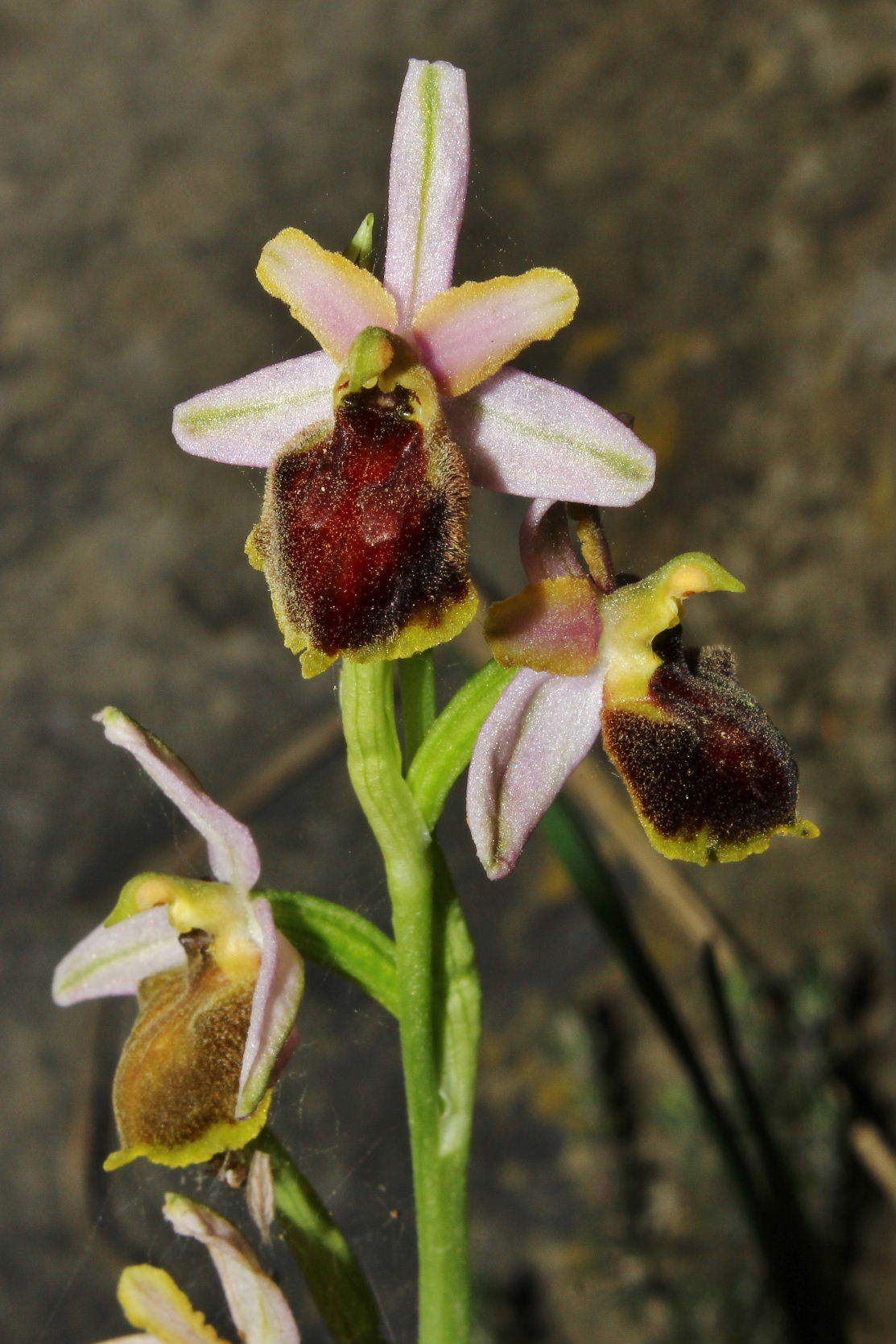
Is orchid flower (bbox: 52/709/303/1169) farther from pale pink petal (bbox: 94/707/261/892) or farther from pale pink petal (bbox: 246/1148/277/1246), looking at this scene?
pale pink petal (bbox: 246/1148/277/1246)

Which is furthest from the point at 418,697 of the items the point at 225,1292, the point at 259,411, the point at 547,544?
the point at 225,1292

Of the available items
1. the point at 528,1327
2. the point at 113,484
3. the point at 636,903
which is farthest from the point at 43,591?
the point at 528,1327

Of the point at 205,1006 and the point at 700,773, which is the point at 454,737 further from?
the point at 205,1006

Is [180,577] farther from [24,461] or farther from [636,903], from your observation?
[636,903]

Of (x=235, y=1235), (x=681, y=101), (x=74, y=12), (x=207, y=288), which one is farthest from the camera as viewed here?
(x=74, y=12)

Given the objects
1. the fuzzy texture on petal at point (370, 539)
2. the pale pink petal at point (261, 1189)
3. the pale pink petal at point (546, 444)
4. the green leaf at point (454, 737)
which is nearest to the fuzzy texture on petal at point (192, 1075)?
the pale pink petal at point (261, 1189)

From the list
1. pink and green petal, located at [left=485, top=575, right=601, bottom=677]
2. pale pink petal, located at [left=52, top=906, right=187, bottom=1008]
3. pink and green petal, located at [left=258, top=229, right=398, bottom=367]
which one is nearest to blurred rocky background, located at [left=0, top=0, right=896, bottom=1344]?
pale pink petal, located at [left=52, top=906, right=187, bottom=1008]
